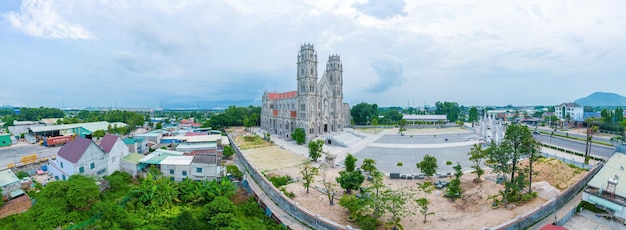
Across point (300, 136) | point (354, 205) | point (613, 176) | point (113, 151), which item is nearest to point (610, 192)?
point (613, 176)

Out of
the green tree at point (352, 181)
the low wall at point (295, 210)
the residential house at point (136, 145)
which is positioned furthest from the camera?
the residential house at point (136, 145)

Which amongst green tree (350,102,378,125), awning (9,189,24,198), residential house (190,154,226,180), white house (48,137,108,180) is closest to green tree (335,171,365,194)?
residential house (190,154,226,180)

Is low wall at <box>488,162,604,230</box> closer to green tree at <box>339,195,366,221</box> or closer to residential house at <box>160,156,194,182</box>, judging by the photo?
green tree at <box>339,195,366,221</box>

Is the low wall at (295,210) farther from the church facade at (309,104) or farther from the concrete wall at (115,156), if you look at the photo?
the church facade at (309,104)

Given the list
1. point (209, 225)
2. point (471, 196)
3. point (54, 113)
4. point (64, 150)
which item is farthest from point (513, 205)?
point (54, 113)

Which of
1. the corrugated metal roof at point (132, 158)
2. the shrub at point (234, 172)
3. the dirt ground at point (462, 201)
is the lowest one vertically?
the dirt ground at point (462, 201)

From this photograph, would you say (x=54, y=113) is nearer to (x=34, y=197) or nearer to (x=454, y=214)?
(x=34, y=197)

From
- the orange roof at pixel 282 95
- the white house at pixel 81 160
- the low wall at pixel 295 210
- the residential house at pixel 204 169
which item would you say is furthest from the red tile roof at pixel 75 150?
the orange roof at pixel 282 95
